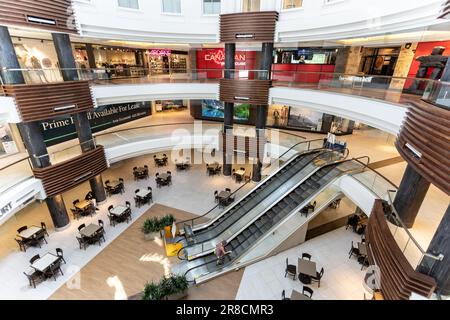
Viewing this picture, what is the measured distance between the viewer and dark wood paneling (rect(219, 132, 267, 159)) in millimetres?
12703

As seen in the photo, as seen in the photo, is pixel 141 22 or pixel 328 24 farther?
pixel 141 22

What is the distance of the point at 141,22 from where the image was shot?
10.6 meters

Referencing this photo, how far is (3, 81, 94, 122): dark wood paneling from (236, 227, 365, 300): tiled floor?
9307 millimetres

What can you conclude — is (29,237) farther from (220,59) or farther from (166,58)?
(166,58)

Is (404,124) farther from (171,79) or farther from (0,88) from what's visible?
(0,88)

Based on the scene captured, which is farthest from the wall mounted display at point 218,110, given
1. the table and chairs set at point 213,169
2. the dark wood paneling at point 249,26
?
the dark wood paneling at point 249,26

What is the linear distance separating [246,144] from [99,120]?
978cm

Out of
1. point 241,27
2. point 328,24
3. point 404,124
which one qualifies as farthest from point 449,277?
point 241,27

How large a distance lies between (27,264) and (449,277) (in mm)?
12263

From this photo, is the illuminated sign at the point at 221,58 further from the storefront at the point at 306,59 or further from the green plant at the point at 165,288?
the green plant at the point at 165,288

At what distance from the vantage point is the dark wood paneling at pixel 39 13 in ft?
23.1

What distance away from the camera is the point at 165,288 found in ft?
24.2

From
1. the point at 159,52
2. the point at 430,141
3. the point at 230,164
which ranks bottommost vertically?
the point at 230,164

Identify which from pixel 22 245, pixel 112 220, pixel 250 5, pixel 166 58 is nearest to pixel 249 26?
pixel 250 5
